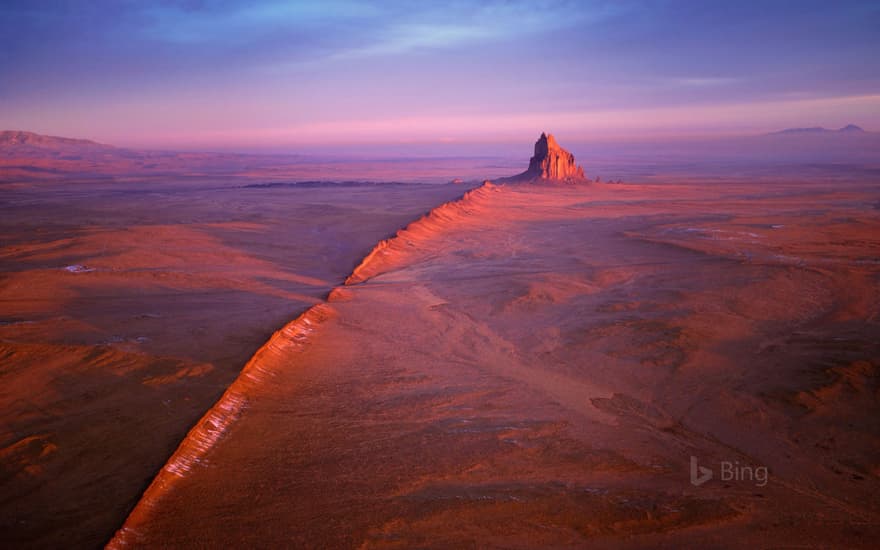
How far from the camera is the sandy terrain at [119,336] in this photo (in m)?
5.70

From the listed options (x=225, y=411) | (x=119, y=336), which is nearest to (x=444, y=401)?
(x=225, y=411)

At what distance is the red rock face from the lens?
54188 mm

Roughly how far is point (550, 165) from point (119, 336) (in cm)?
4940

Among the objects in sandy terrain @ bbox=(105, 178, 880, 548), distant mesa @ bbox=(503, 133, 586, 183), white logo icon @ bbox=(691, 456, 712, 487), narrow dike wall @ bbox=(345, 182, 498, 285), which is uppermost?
distant mesa @ bbox=(503, 133, 586, 183)

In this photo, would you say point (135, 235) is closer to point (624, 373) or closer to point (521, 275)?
point (521, 275)

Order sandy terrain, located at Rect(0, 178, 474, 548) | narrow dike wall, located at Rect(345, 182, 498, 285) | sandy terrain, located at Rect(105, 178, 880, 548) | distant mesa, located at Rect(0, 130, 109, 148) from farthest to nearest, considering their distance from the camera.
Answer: distant mesa, located at Rect(0, 130, 109, 148) → narrow dike wall, located at Rect(345, 182, 498, 285) → sandy terrain, located at Rect(0, 178, 474, 548) → sandy terrain, located at Rect(105, 178, 880, 548)

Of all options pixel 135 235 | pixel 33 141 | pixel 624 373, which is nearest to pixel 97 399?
pixel 624 373

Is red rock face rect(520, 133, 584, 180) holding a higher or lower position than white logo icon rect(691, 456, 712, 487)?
A: higher

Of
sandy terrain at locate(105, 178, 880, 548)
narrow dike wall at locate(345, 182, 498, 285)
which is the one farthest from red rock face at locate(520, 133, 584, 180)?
sandy terrain at locate(105, 178, 880, 548)

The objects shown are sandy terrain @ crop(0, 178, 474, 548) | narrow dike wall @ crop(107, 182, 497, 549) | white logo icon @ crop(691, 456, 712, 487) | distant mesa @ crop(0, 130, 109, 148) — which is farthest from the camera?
distant mesa @ crop(0, 130, 109, 148)

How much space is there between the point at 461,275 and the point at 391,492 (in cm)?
1217

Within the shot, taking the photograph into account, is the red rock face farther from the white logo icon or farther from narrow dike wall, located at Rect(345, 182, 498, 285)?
the white logo icon

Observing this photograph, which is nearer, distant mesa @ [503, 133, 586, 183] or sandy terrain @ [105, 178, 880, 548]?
sandy terrain @ [105, 178, 880, 548]

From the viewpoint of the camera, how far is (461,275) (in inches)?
698
